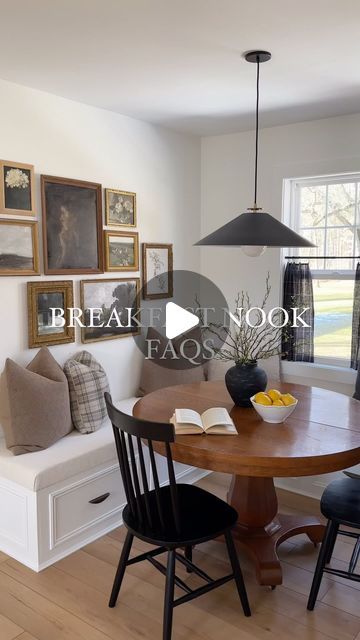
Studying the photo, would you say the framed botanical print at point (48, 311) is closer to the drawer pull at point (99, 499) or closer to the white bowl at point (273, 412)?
the drawer pull at point (99, 499)

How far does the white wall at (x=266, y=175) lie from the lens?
11.4ft

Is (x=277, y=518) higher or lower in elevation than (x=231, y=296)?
lower

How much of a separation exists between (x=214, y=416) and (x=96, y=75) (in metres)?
1.84

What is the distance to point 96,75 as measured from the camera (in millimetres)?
2617

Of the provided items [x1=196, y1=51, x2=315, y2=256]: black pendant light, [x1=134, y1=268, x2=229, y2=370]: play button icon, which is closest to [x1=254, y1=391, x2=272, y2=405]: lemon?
[x1=196, y1=51, x2=315, y2=256]: black pendant light

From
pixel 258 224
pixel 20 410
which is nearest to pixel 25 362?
pixel 20 410

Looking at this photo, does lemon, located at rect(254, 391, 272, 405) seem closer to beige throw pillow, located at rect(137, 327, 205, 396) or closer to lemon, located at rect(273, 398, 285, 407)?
lemon, located at rect(273, 398, 285, 407)

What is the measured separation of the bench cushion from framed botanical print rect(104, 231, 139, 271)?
1168 mm

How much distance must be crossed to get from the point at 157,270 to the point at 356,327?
4.97 ft

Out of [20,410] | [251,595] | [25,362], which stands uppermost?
[25,362]

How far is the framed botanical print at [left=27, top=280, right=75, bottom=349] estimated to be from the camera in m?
2.93

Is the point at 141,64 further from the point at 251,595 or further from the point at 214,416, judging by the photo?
the point at 251,595

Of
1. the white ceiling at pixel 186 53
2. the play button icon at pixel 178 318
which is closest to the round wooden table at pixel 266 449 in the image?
the play button icon at pixel 178 318

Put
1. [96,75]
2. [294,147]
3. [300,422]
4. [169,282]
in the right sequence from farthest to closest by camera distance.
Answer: [169,282]
[294,147]
[96,75]
[300,422]
